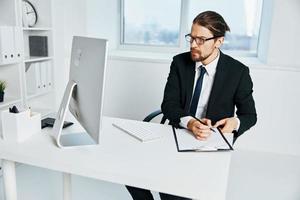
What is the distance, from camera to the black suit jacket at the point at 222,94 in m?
1.62

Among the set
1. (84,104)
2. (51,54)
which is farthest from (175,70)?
(51,54)

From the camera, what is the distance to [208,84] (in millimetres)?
1665

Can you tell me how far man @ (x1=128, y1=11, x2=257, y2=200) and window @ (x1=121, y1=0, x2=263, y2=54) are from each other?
1422mm

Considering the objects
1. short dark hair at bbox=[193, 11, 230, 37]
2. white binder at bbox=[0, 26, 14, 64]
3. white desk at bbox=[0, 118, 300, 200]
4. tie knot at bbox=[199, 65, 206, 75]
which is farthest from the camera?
white binder at bbox=[0, 26, 14, 64]

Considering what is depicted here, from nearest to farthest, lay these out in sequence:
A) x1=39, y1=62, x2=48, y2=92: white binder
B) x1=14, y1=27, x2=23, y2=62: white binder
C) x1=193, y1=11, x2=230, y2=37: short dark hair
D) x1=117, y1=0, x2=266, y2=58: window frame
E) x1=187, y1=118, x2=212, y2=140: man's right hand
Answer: x1=187, y1=118, x2=212, y2=140: man's right hand, x1=193, y1=11, x2=230, y2=37: short dark hair, x1=14, y1=27, x2=23, y2=62: white binder, x1=39, y1=62, x2=48, y2=92: white binder, x1=117, y1=0, x2=266, y2=58: window frame

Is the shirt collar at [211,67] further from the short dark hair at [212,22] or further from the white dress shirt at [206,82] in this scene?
the short dark hair at [212,22]

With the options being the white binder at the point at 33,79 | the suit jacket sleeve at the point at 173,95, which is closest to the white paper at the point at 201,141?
the suit jacket sleeve at the point at 173,95

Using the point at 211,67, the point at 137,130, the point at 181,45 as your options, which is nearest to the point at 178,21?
the point at 181,45

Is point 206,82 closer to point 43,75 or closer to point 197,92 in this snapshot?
point 197,92

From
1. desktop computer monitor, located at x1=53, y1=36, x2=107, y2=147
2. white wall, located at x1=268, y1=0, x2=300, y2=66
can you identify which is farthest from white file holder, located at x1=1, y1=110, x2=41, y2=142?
white wall, located at x1=268, y1=0, x2=300, y2=66

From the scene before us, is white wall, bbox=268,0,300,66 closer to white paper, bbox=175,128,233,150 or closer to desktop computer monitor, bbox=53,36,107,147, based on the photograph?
white paper, bbox=175,128,233,150

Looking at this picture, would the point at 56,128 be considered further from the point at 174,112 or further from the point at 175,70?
the point at 175,70

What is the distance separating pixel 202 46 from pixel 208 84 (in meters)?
0.24

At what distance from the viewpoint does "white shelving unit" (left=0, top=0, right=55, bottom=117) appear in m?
2.21
